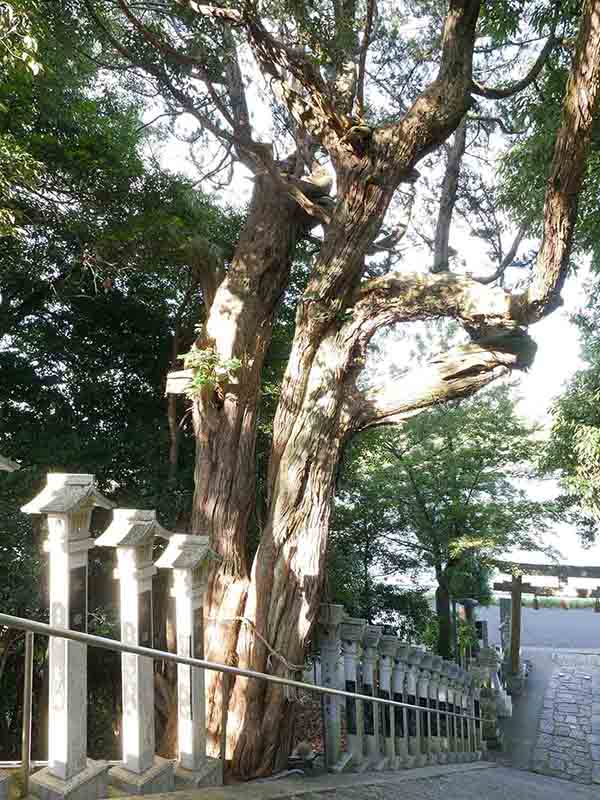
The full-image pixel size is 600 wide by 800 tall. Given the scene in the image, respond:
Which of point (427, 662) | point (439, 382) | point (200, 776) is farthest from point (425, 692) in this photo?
point (200, 776)

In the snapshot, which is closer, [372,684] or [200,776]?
[200,776]

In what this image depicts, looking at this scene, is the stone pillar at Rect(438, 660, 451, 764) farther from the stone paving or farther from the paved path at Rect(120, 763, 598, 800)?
the stone paving

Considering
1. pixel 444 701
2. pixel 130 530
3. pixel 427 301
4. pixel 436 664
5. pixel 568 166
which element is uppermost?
pixel 568 166

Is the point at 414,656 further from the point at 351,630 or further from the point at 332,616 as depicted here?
the point at 332,616

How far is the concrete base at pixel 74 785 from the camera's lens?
5.92 feet

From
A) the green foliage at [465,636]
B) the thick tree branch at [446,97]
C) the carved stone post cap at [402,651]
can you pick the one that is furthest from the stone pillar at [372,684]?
the green foliage at [465,636]

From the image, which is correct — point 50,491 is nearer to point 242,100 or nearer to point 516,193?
point 242,100

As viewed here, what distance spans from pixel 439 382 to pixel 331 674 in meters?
2.45

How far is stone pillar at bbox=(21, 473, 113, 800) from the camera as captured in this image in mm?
1868

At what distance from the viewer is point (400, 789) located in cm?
339

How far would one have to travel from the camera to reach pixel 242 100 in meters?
6.89

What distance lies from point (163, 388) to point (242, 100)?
3341 mm

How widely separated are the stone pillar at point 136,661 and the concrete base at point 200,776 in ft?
0.53

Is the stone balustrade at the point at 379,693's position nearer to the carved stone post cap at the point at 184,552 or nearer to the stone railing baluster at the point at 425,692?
the stone railing baluster at the point at 425,692
